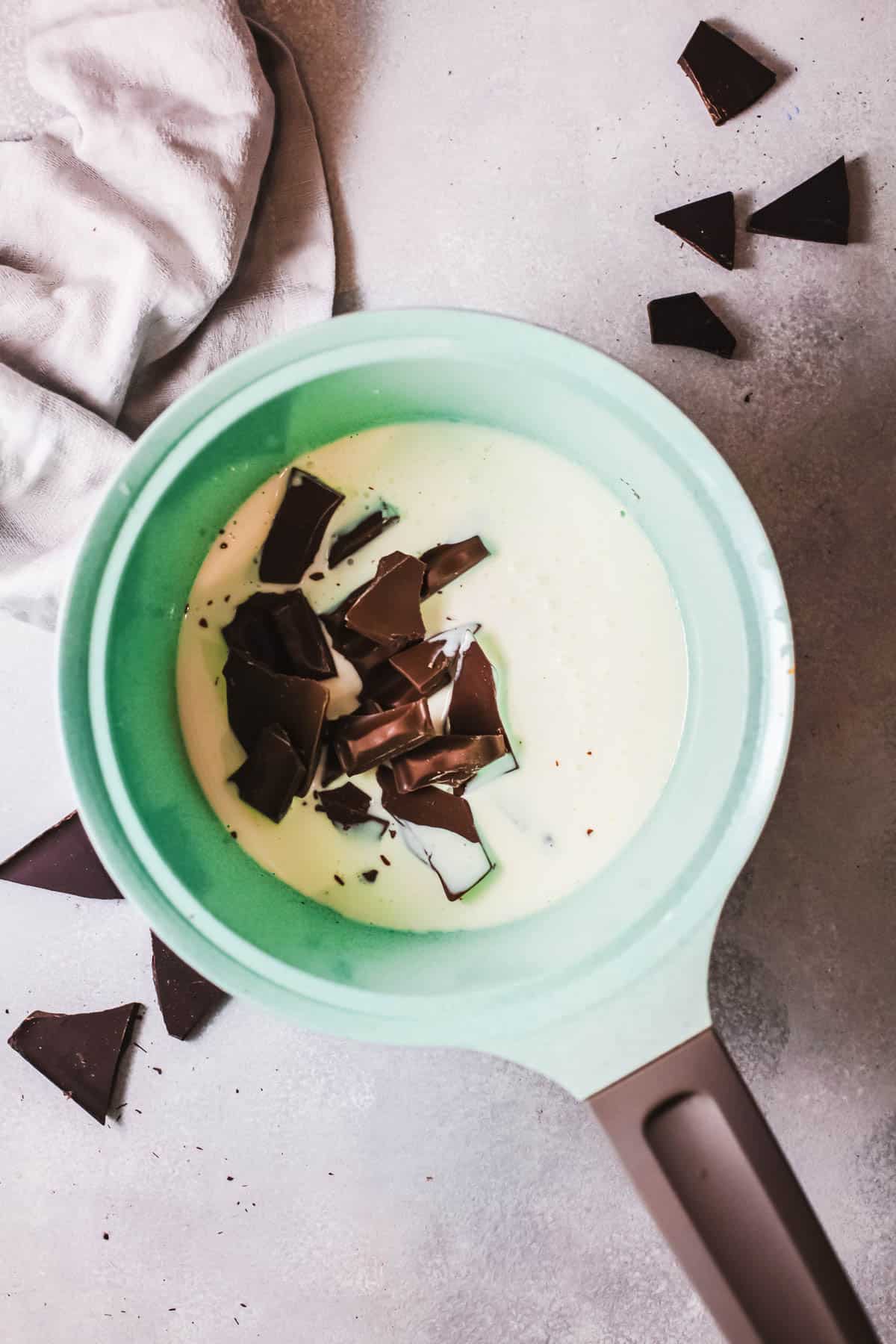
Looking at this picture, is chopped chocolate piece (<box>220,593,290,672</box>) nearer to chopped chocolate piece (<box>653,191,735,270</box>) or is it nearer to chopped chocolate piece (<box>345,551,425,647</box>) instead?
chopped chocolate piece (<box>345,551,425,647</box>)

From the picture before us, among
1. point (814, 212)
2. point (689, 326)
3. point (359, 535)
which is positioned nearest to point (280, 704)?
point (359, 535)

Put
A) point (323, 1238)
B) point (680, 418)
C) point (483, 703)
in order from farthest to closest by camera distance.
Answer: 1. point (323, 1238)
2. point (483, 703)
3. point (680, 418)

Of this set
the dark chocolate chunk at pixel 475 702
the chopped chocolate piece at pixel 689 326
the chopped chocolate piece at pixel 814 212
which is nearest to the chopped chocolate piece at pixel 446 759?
the dark chocolate chunk at pixel 475 702

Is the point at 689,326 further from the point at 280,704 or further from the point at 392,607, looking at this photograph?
the point at 280,704

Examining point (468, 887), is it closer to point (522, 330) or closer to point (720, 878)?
point (720, 878)

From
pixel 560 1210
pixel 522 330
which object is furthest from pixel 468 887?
pixel 522 330

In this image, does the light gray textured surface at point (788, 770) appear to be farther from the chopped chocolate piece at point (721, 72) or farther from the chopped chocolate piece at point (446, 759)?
the chopped chocolate piece at point (446, 759)
